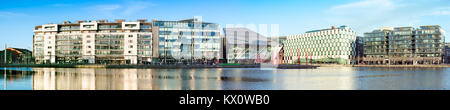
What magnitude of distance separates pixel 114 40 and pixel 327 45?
10002 cm

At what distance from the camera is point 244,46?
4995 inches

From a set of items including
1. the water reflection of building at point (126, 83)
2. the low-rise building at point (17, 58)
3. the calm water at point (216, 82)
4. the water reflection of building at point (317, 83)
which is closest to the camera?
the water reflection of building at point (126, 83)

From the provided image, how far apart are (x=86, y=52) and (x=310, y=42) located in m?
107

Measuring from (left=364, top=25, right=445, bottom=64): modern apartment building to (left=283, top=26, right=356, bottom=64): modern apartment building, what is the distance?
936 centimetres

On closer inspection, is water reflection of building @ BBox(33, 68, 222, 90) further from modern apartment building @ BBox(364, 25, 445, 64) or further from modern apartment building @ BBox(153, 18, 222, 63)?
modern apartment building @ BBox(364, 25, 445, 64)

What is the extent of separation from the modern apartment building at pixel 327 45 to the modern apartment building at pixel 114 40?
63.8 m

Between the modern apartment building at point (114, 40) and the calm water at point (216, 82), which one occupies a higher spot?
the modern apartment building at point (114, 40)

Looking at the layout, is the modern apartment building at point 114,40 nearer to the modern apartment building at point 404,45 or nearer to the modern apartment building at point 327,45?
the modern apartment building at point 327,45

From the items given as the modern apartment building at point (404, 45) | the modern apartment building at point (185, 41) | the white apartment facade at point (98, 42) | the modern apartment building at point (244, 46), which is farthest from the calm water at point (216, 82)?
the modern apartment building at point (404, 45)

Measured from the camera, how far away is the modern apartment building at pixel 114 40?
112 meters
